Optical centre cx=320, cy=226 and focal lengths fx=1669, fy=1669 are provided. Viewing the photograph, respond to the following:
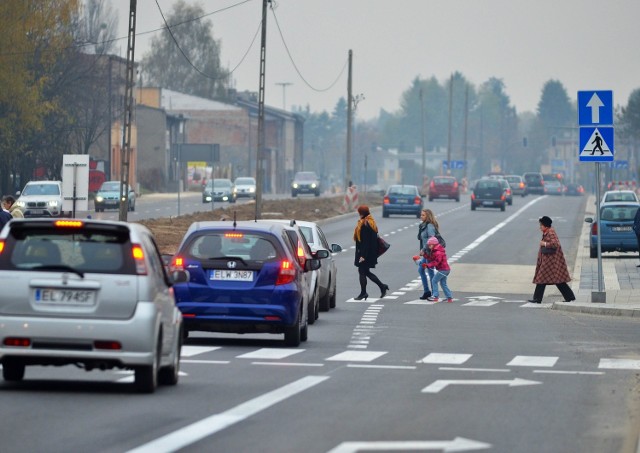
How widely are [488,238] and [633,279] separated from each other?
20203mm

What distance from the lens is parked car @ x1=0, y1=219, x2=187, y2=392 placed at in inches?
523

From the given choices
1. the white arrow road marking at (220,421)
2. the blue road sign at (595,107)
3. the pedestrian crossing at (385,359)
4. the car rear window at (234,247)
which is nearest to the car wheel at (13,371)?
the white arrow road marking at (220,421)

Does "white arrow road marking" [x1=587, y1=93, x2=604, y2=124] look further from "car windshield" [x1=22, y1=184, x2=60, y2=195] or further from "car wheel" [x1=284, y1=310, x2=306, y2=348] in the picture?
"car windshield" [x1=22, y1=184, x2=60, y2=195]

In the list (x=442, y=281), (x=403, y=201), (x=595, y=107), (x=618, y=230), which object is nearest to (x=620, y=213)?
(x=618, y=230)

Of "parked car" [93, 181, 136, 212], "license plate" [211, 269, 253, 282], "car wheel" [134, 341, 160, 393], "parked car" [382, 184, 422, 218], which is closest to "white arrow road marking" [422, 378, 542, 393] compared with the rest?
"car wheel" [134, 341, 160, 393]

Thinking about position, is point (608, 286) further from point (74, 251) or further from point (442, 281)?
point (74, 251)

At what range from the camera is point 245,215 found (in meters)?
Answer: 69.4

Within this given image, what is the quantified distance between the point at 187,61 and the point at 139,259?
6380 inches

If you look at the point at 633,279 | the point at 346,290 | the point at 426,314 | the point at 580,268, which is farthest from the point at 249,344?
the point at 580,268

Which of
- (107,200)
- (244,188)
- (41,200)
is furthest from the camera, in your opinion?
(244,188)

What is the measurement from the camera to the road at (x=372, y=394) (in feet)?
35.1

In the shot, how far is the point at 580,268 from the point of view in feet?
135

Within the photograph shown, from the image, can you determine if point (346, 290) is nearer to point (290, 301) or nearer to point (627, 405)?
point (290, 301)

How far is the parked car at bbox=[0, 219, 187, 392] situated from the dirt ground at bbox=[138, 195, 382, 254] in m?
29.0
